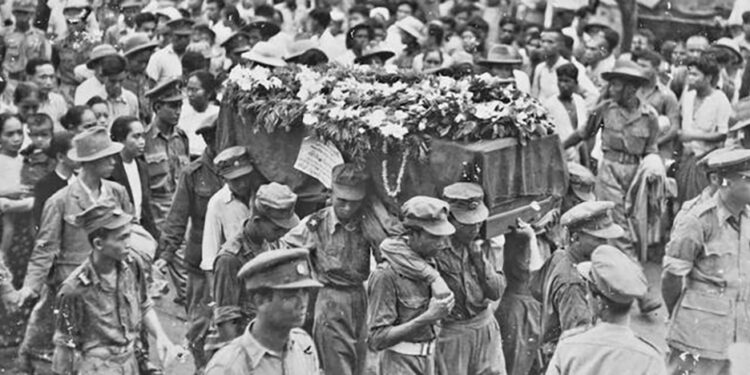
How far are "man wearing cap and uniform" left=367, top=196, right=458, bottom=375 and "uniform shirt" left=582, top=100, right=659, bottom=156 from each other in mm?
4493

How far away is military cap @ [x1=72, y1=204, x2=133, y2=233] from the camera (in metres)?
8.30

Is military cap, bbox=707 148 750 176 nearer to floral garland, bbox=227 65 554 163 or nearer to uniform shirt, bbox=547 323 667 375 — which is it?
floral garland, bbox=227 65 554 163

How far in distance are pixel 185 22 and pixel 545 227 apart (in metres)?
7.57

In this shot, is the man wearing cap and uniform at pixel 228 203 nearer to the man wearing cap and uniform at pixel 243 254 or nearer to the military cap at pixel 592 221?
the man wearing cap and uniform at pixel 243 254

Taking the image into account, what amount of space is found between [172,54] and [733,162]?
27.3 ft

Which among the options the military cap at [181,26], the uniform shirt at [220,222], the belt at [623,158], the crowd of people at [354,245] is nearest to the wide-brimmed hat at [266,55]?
the crowd of people at [354,245]

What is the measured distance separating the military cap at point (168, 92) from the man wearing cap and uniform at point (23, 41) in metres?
4.15

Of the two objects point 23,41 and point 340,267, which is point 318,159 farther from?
point 23,41

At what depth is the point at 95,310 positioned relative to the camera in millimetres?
8375

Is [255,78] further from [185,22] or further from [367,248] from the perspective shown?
[185,22]

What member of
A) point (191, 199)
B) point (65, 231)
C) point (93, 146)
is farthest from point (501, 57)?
point (65, 231)

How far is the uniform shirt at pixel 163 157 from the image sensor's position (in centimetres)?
1266

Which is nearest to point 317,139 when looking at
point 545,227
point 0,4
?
point 545,227

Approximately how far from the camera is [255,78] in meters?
11.3
